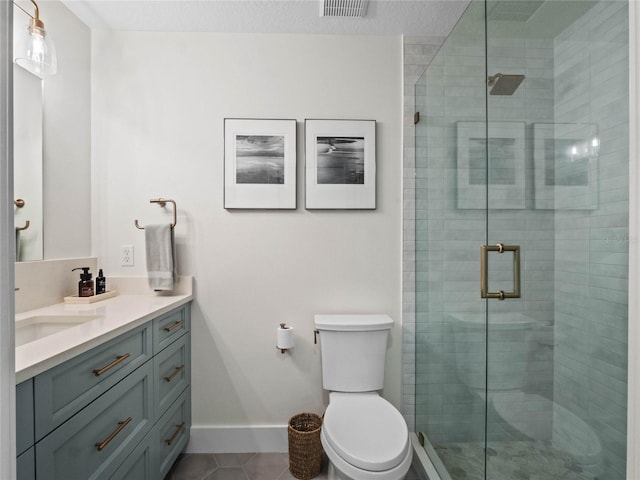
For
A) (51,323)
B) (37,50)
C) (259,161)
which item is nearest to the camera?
(37,50)

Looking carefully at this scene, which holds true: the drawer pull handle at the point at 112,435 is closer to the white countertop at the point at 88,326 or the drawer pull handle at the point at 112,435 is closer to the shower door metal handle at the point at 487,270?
the white countertop at the point at 88,326

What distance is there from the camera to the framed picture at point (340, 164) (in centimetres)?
192

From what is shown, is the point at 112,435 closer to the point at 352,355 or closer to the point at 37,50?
the point at 352,355

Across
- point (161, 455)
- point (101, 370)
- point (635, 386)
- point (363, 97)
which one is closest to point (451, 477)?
point (635, 386)

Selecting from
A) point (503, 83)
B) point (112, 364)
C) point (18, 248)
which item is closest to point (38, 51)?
point (18, 248)

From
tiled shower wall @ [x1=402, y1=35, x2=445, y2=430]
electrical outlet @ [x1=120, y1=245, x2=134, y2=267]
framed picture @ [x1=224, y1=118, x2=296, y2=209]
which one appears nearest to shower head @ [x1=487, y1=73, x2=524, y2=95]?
tiled shower wall @ [x1=402, y1=35, x2=445, y2=430]

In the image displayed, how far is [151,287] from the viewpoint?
1820mm

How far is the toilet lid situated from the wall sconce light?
1.85m

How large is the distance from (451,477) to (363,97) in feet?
6.38

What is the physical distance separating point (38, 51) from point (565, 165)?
1887 mm

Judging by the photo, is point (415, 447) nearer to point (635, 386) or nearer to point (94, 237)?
point (635, 386)

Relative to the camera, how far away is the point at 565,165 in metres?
0.95

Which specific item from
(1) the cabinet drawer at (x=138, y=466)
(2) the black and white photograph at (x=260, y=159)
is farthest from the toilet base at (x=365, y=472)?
(2) the black and white photograph at (x=260, y=159)

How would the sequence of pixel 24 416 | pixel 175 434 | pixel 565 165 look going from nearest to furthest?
pixel 24 416
pixel 565 165
pixel 175 434
